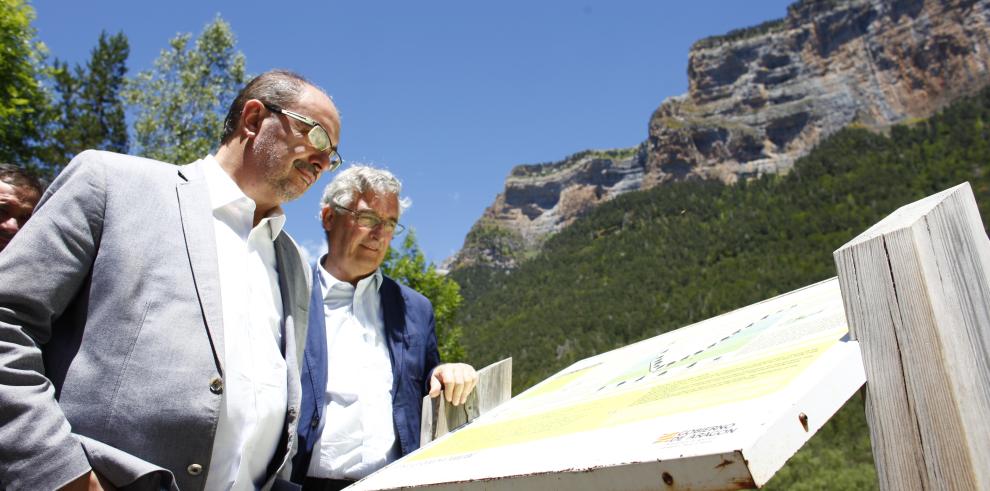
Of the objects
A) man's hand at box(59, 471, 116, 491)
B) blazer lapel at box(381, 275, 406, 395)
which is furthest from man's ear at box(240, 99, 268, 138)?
man's hand at box(59, 471, 116, 491)

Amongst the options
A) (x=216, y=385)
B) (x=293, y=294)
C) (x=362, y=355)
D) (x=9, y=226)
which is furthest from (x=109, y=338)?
(x=9, y=226)

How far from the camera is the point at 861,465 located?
1526cm

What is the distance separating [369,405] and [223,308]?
28.9 inches

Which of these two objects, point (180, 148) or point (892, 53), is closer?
point (180, 148)

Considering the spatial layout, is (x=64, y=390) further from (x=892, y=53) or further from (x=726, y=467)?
(x=892, y=53)

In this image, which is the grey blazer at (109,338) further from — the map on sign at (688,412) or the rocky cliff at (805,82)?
the rocky cliff at (805,82)

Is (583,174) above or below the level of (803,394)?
above

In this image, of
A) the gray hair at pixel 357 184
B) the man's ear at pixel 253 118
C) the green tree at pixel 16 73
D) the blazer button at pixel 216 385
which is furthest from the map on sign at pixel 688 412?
the green tree at pixel 16 73

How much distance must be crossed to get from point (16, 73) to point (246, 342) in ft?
30.8

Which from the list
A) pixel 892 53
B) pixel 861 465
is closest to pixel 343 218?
pixel 861 465

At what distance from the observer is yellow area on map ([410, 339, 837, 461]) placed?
0.90 m

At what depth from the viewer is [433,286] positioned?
12.8 m

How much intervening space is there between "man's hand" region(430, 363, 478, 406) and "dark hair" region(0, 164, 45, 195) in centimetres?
167

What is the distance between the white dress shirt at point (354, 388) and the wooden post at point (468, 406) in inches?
6.4
